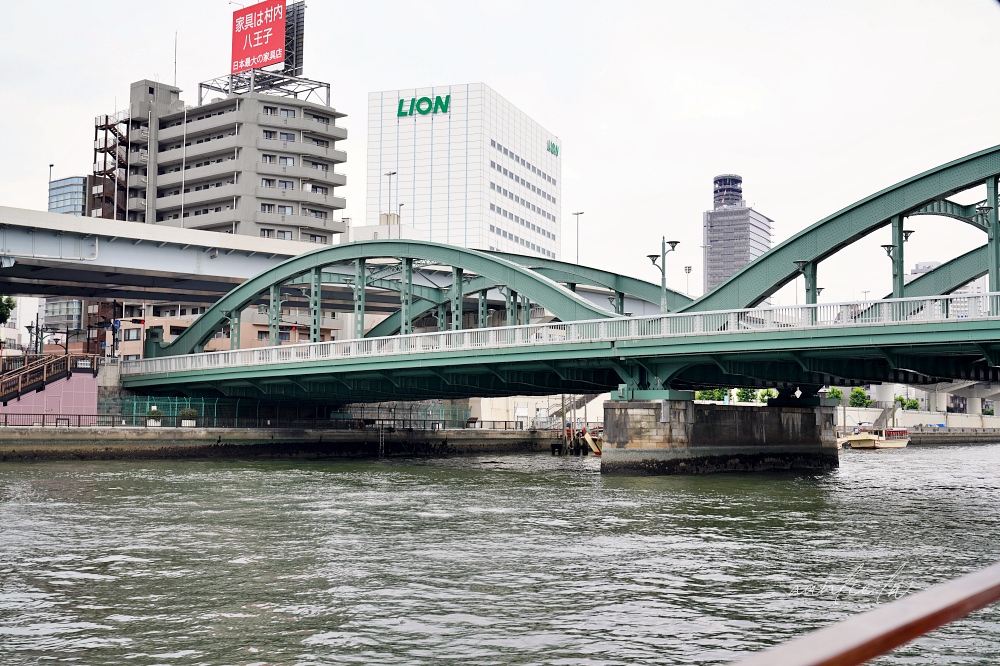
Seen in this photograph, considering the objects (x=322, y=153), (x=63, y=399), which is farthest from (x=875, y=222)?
(x=322, y=153)

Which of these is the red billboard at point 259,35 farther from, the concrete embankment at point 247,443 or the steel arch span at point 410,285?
the concrete embankment at point 247,443

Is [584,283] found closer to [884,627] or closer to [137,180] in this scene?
[884,627]

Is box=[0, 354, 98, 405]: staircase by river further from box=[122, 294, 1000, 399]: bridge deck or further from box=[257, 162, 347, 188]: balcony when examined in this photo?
box=[257, 162, 347, 188]: balcony

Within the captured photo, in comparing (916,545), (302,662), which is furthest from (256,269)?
(302,662)

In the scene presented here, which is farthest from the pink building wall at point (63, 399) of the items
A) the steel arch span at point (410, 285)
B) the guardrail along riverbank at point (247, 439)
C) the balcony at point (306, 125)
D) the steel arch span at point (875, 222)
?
the balcony at point (306, 125)

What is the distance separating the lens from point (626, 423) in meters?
50.5

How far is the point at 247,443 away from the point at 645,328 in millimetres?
30565

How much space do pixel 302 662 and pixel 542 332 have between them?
1639 inches

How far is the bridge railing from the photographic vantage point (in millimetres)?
40781

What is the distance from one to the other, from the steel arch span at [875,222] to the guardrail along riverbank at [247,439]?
30.4m

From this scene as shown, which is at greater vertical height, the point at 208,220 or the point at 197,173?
the point at 197,173

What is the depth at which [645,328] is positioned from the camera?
163 feet

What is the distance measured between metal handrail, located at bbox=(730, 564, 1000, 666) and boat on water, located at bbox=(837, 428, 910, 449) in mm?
111772

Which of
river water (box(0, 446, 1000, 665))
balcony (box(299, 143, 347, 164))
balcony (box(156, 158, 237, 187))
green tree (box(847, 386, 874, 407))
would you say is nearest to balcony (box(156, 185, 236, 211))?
balcony (box(156, 158, 237, 187))
